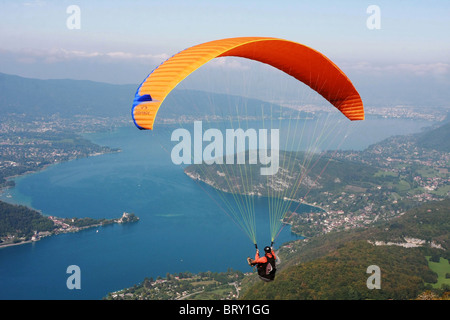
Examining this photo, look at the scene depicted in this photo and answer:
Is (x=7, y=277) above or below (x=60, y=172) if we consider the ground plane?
below

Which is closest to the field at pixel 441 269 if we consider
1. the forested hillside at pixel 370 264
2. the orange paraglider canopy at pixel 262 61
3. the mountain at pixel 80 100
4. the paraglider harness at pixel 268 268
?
the forested hillside at pixel 370 264

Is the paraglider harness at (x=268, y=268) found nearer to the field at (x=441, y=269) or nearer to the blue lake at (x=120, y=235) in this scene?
the field at (x=441, y=269)

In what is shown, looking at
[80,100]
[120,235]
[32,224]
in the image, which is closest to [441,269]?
[120,235]

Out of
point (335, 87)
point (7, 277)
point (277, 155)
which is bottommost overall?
point (7, 277)
